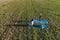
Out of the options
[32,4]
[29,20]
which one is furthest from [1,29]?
[32,4]

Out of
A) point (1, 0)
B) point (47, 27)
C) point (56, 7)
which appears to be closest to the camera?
point (47, 27)

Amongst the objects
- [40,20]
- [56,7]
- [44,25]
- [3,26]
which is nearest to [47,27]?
[44,25]

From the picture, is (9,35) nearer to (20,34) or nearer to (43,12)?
(20,34)

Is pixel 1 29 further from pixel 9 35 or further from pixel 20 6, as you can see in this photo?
pixel 20 6

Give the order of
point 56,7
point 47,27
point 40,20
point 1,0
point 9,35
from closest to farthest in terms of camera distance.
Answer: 1. point 9,35
2. point 47,27
3. point 40,20
4. point 56,7
5. point 1,0

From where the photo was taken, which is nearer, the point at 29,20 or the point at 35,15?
the point at 29,20

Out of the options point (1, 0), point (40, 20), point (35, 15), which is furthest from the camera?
point (1, 0)
